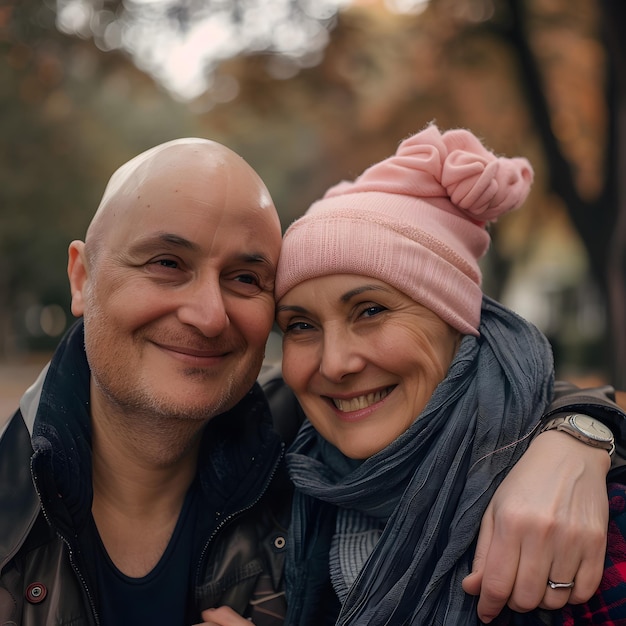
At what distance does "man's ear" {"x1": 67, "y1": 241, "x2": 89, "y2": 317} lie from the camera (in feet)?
9.46

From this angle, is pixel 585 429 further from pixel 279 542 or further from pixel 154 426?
pixel 154 426

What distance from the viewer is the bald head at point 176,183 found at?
103 inches

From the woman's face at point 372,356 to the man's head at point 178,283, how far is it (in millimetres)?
279

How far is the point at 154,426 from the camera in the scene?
275 centimetres

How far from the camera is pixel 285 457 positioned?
116 inches

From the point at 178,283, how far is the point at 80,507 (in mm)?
870

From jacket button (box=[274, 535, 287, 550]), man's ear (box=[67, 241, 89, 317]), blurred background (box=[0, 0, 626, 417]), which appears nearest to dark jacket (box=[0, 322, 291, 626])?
jacket button (box=[274, 535, 287, 550])

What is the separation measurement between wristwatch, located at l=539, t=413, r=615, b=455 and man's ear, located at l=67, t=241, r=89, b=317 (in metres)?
1.79

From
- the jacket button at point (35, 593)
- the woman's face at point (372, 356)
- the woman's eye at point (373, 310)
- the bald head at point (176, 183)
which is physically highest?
the bald head at point (176, 183)

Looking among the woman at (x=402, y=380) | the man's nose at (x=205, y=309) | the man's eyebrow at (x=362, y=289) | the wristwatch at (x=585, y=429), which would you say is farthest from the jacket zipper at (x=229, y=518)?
the wristwatch at (x=585, y=429)

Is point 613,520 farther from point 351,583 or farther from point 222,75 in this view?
point 222,75

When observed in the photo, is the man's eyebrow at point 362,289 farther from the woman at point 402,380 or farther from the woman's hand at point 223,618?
the woman's hand at point 223,618

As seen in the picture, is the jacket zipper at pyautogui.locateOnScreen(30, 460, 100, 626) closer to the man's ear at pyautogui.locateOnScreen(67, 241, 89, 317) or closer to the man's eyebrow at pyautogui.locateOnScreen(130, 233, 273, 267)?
the man's ear at pyautogui.locateOnScreen(67, 241, 89, 317)

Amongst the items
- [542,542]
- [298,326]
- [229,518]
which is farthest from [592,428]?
[229,518]
